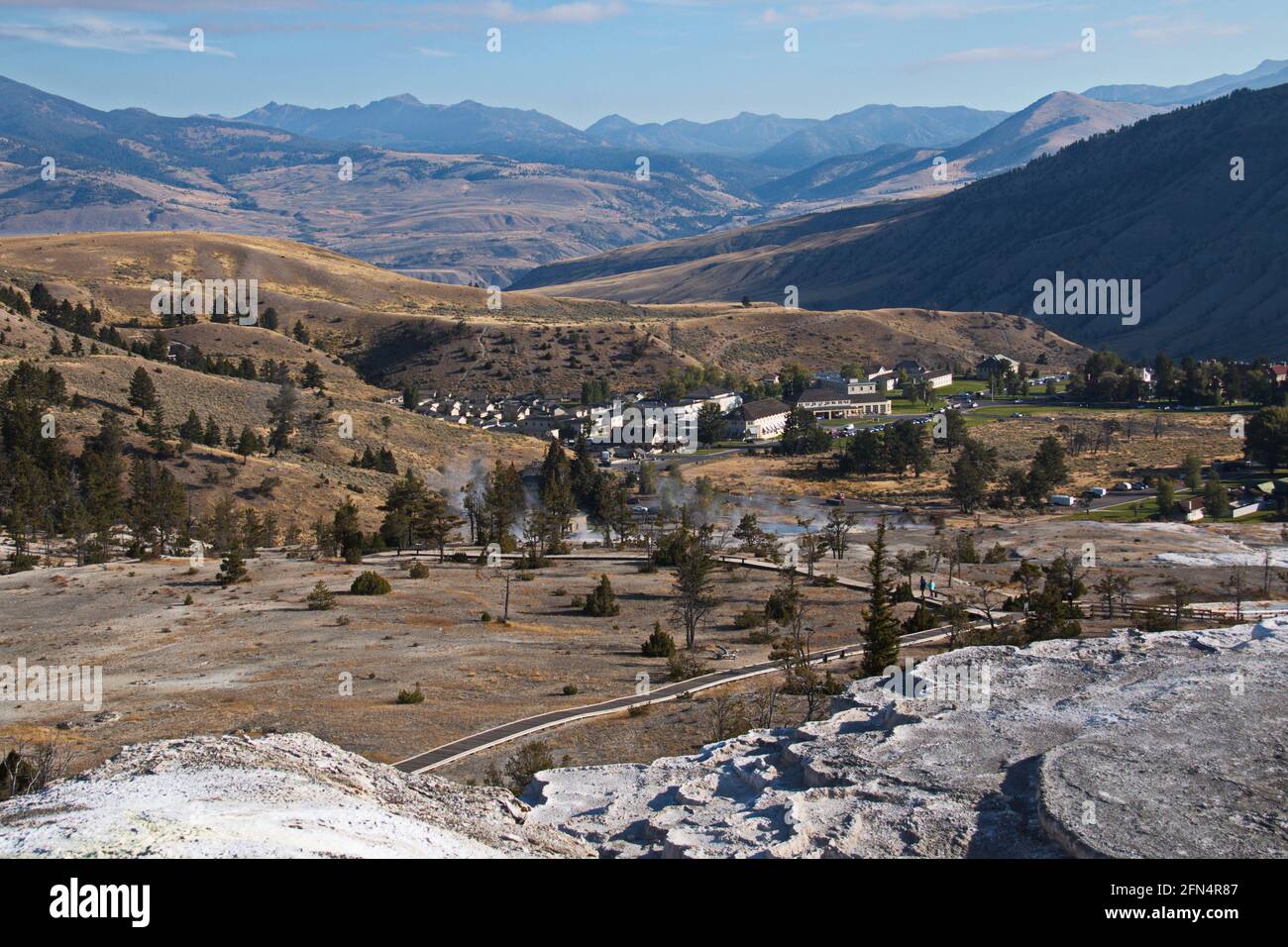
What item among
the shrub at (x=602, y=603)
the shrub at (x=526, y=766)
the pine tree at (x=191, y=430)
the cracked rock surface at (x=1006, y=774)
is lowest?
the shrub at (x=602, y=603)

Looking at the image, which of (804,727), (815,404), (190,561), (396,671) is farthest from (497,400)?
(804,727)

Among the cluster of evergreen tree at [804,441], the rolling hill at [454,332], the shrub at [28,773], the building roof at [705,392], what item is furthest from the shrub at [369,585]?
the building roof at [705,392]

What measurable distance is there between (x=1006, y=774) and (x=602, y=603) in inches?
1450

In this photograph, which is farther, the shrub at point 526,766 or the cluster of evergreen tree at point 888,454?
the cluster of evergreen tree at point 888,454

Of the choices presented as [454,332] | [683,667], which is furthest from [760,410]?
[683,667]

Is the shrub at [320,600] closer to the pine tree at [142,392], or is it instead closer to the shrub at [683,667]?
the shrub at [683,667]

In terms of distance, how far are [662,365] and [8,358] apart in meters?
82.0

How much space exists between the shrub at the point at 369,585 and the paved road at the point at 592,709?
68.3 feet

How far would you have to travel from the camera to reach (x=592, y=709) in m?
38.7

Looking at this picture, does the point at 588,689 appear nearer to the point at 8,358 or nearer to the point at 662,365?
the point at 8,358

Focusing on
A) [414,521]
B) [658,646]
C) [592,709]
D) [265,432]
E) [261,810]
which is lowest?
[592,709]

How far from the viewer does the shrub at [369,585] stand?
190ft

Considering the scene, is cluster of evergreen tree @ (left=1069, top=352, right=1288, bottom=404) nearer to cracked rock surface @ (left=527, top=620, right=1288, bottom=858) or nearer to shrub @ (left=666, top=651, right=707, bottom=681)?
shrub @ (left=666, top=651, right=707, bottom=681)

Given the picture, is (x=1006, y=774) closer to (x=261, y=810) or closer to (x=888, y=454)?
(x=261, y=810)
